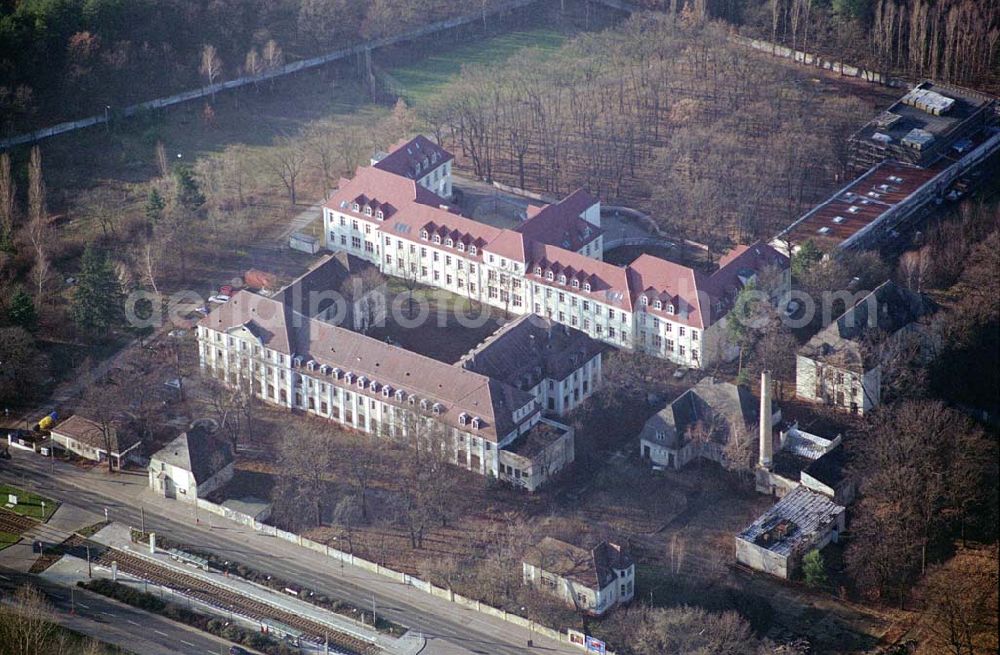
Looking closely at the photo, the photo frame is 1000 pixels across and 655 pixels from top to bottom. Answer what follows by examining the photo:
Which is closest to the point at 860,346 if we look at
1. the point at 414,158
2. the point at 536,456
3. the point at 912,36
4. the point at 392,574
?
the point at 536,456

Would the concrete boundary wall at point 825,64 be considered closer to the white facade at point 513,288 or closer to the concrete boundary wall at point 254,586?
the white facade at point 513,288

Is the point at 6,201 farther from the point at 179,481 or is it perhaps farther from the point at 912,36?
the point at 912,36

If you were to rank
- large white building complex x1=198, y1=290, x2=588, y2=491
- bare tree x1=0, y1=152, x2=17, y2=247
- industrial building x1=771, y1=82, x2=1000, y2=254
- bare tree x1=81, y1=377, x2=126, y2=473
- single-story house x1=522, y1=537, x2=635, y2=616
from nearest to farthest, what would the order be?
1. single-story house x1=522, y1=537, x2=635, y2=616
2. large white building complex x1=198, y1=290, x2=588, y2=491
3. bare tree x1=81, y1=377, x2=126, y2=473
4. bare tree x1=0, y1=152, x2=17, y2=247
5. industrial building x1=771, y1=82, x2=1000, y2=254

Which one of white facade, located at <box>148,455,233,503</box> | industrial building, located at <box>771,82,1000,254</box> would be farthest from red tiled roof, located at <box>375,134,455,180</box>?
white facade, located at <box>148,455,233,503</box>

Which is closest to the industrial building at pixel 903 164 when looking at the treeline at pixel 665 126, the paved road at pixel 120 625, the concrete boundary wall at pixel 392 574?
the treeline at pixel 665 126

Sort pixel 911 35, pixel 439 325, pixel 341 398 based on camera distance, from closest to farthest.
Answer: pixel 341 398 → pixel 439 325 → pixel 911 35

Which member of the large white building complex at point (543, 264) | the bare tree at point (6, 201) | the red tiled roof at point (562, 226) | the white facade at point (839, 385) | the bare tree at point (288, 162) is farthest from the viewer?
the bare tree at point (288, 162)

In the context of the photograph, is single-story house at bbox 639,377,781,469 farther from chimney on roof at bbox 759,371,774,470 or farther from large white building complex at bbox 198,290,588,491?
large white building complex at bbox 198,290,588,491
